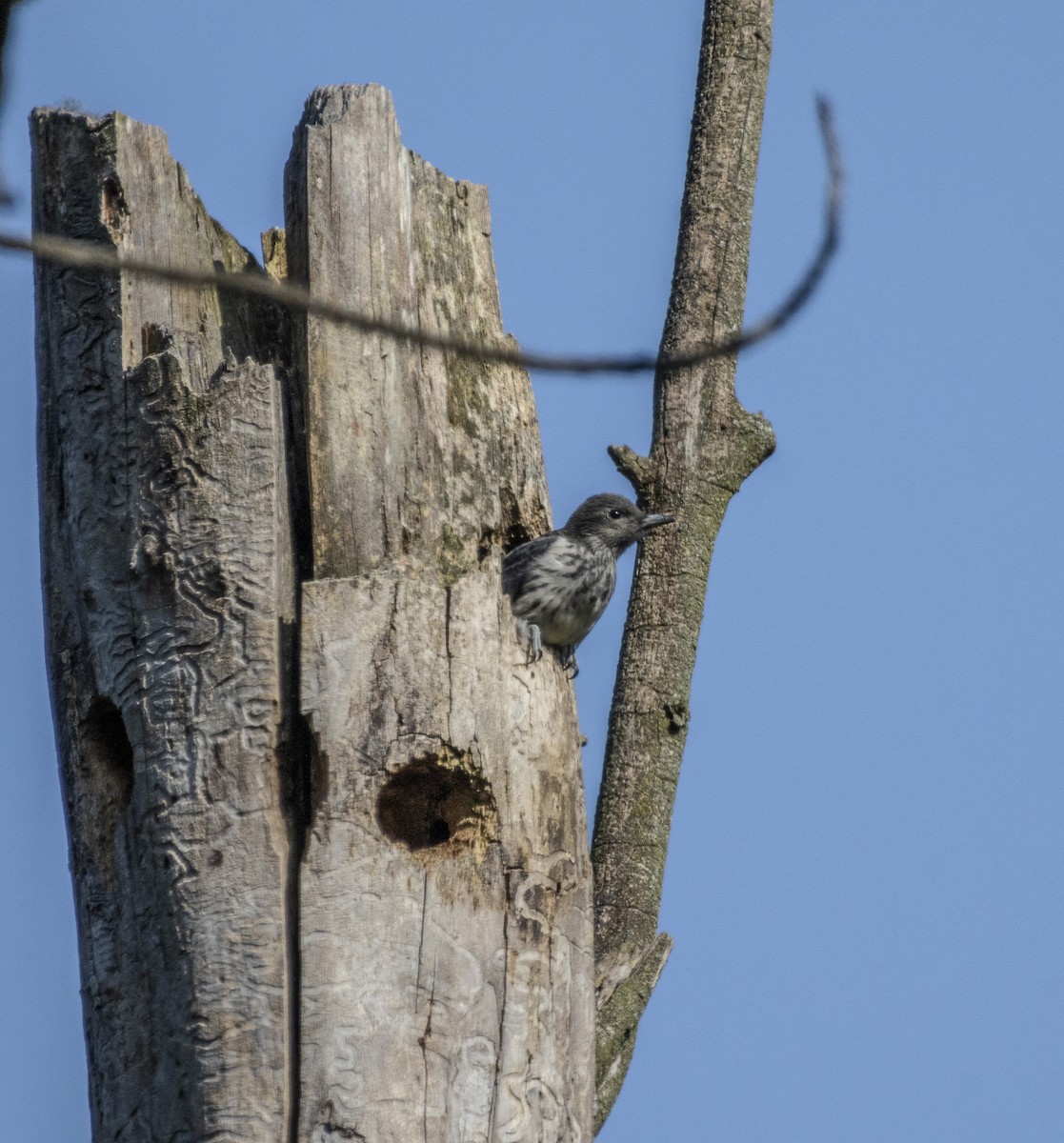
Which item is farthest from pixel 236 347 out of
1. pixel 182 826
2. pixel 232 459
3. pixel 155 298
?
pixel 182 826

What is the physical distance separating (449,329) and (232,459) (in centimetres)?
114

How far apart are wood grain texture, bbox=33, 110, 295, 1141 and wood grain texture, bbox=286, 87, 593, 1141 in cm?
17

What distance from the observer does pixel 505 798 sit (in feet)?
16.4

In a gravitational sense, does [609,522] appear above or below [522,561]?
above

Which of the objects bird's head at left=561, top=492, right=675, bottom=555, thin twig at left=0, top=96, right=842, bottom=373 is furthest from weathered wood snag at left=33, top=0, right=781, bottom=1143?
thin twig at left=0, top=96, right=842, bottom=373

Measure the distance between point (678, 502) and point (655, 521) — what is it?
5.8 inches

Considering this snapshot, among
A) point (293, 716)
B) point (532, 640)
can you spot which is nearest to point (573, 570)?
point (532, 640)

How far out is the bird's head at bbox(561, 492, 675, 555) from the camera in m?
7.37

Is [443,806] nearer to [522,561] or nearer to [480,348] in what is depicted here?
[522,561]

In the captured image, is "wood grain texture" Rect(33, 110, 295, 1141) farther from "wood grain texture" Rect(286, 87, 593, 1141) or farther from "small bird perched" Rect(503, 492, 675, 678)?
"small bird perched" Rect(503, 492, 675, 678)

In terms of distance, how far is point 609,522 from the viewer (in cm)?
744

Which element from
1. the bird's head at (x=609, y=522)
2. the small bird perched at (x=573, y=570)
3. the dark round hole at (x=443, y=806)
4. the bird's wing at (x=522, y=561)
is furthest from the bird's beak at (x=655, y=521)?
the dark round hole at (x=443, y=806)

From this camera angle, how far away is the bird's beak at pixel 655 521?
20.2ft

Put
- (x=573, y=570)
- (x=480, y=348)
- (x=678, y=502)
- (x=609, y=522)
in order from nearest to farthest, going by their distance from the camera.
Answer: (x=480, y=348)
(x=678, y=502)
(x=573, y=570)
(x=609, y=522)
